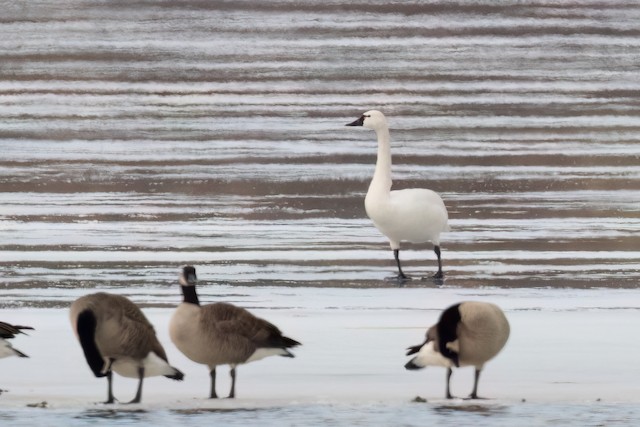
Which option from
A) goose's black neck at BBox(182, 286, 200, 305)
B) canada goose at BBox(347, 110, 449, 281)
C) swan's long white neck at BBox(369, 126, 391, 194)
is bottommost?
goose's black neck at BBox(182, 286, 200, 305)

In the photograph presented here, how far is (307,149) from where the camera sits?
16109 mm

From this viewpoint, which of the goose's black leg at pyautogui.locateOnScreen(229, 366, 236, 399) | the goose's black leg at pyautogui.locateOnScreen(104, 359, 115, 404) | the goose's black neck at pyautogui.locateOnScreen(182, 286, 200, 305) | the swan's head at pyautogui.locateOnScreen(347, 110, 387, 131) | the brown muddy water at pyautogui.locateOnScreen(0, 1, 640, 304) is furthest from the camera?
the swan's head at pyautogui.locateOnScreen(347, 110, 387, 131)

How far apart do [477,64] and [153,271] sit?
28.8 feet

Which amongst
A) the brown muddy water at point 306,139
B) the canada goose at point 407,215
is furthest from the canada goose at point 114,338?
the canada goose at point 407,215

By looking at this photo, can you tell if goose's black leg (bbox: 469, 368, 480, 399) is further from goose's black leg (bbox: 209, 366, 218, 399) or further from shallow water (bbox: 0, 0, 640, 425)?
goose's black leg (bbox: 209, 366, 218, 399)

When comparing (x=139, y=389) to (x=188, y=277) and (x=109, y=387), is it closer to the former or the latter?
(x=109, y=387)

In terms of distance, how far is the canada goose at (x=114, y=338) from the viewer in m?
6.74

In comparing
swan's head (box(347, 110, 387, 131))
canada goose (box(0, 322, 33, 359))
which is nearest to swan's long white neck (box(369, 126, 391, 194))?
swan's head (box(347, 110, 387, 131))

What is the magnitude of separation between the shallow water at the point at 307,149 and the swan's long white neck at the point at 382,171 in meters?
0.51

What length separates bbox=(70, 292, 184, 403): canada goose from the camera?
674cm

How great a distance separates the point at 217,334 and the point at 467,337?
1049mm

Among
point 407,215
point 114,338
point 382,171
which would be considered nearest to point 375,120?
point 382,171

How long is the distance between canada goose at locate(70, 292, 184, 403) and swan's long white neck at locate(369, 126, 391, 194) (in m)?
5.03

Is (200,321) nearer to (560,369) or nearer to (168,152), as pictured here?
(560,369)
